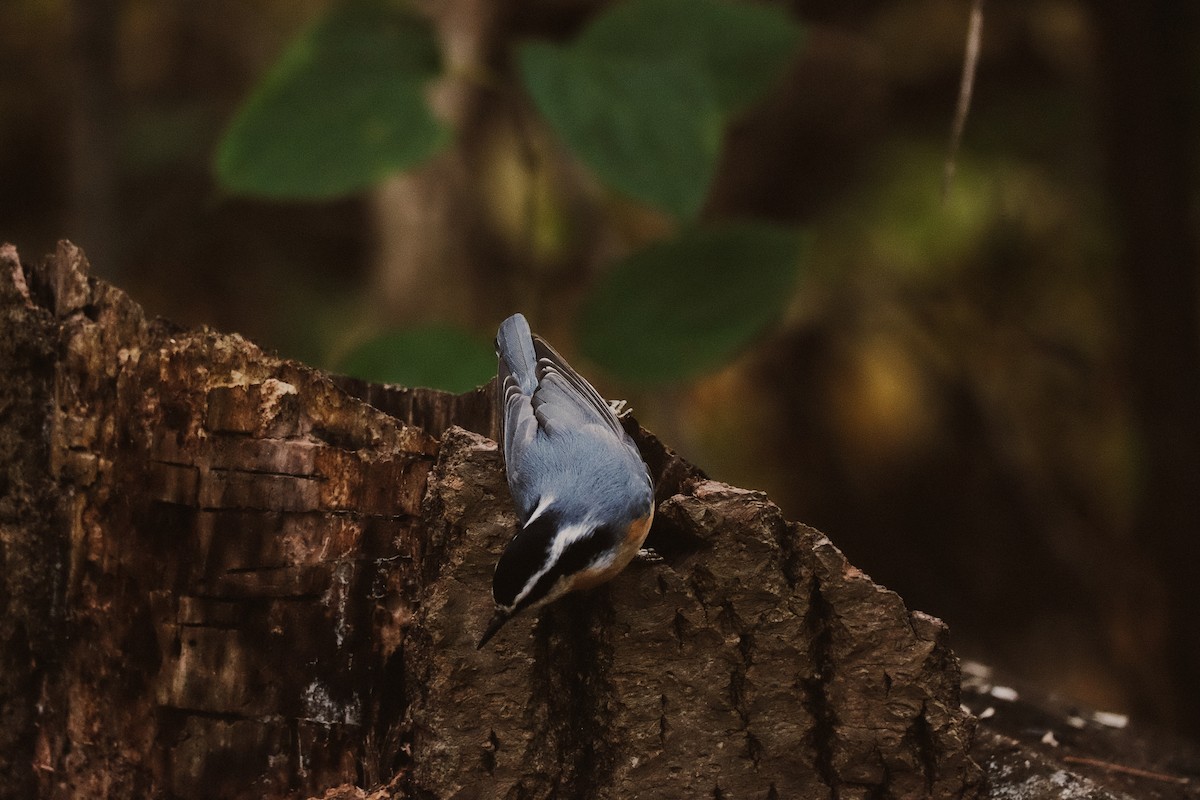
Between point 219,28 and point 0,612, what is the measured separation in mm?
5103

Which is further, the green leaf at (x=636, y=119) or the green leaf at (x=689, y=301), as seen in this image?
the green leaf at (x=689, y=301)

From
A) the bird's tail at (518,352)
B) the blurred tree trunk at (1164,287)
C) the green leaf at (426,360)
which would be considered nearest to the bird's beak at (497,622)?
the bird's tail at (518,352)

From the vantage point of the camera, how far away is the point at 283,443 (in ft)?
5.03

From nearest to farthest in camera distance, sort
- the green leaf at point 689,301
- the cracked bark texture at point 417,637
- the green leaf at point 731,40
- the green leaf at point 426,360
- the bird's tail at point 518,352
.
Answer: the cracked bark texture at point 417,637 → the bird's tail at point 518,352 → the green leaf at point 426,360 → the green leaf at point 689,301 → the green leaf at point 731,40

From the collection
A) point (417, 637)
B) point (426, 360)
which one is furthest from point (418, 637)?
point (426, 360)

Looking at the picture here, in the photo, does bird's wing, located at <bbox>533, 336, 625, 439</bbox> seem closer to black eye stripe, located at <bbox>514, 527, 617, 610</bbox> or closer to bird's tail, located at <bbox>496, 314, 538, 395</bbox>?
bird's tail, located at <bbox>496, 314, 538, 395</bbox>

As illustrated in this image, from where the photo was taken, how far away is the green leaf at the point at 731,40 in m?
2.71

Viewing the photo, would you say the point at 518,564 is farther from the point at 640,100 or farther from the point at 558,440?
the point at 640,100

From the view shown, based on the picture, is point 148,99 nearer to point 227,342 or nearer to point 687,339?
point 687,339

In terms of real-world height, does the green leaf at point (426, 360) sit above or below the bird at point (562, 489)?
above

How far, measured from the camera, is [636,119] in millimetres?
2463

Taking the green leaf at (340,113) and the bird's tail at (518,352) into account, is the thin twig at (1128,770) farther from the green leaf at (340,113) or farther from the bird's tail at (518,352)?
the green leaf at (340,113)

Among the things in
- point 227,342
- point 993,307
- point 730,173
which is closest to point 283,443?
point 227,342

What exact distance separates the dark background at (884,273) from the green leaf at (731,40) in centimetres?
89
